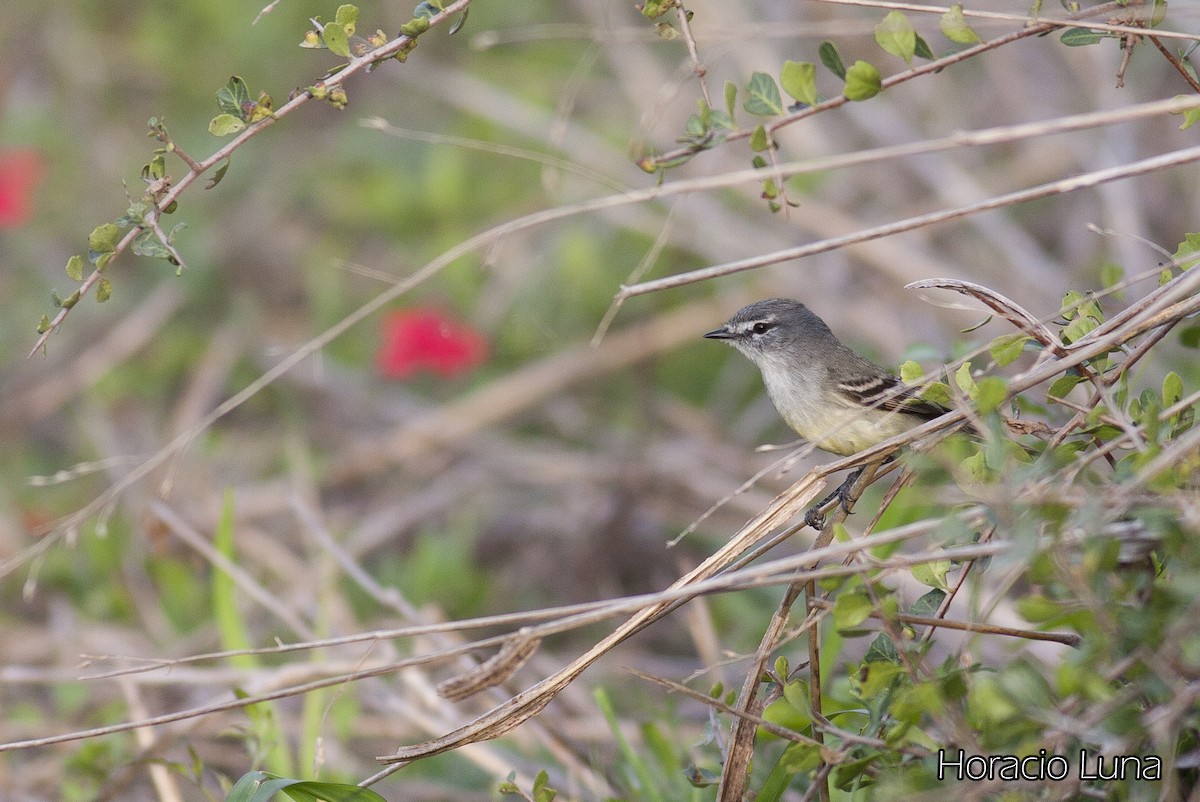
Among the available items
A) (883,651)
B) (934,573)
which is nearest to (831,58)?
(934,573)

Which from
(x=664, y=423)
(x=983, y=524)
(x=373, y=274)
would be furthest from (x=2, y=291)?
(x=983, y=524)

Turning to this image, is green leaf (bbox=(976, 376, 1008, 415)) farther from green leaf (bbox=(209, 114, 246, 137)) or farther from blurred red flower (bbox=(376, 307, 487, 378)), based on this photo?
blurred red flower (bbox=(376, 307, 487, 378))

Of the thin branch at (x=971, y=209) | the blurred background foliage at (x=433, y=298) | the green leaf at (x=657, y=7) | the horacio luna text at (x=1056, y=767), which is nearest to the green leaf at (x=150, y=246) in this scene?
the thin branch at (x=971, y=209)

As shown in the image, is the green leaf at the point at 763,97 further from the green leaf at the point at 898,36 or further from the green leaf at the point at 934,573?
the green leaf at the point at 934,573

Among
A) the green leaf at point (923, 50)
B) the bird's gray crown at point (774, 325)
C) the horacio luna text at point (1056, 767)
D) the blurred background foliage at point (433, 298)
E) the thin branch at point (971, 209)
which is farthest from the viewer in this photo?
the blurred background foliage at point (433, 298)

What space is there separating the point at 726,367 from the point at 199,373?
3.04 m

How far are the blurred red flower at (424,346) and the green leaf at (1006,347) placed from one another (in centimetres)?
392

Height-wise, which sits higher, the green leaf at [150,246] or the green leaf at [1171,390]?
the green leaf at [150,246]

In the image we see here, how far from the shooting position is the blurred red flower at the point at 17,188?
6664 millimetres

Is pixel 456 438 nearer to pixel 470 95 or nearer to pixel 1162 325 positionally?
pixel 470 95

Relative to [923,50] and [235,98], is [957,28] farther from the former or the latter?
[235,98]

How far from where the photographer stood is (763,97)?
A: 252 centimetres

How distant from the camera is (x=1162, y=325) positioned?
2322mm

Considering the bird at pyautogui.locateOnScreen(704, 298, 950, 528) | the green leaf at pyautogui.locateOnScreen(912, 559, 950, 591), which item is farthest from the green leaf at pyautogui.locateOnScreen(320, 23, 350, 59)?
the bird at pyautogui.locateOnScreen(704, 298, 950, 528)
